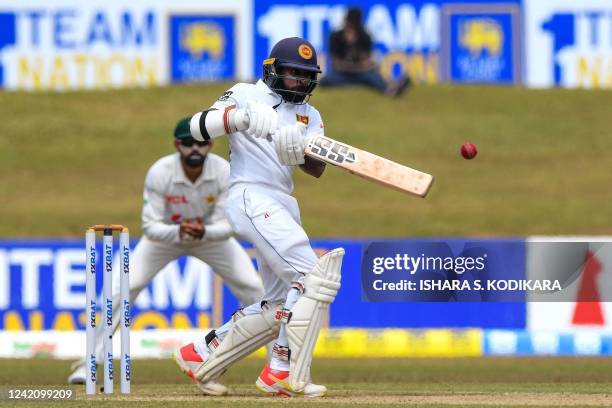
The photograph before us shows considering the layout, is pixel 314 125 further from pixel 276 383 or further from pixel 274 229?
pixel 276 383

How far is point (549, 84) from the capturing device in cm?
2236

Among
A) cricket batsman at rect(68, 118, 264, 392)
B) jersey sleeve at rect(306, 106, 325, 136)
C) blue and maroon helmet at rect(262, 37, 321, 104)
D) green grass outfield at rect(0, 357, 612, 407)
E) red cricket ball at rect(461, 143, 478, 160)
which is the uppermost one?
blue and maroon helmet at rect(262, 37, 321, 104)

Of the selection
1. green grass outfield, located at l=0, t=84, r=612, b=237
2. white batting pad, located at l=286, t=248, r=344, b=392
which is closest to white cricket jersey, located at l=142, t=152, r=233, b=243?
white batting pad, located at l=286, t=248, r=344, b=392

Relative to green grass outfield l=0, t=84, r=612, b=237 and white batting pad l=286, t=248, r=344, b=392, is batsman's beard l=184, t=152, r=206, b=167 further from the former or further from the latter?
green grass outfield l=0, t=84, r=612, b=237

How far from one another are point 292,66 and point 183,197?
269 centimetres

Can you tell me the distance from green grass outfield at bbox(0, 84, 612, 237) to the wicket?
9.63 meters

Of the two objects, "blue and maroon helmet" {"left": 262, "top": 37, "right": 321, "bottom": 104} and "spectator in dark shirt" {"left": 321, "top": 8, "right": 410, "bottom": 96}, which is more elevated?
"spectator in dark shirt" {"left": 321, "top": 8, "right": 410, "bottom": 96}

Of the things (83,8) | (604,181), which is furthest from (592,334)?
(83,8)

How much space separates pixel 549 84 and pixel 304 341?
49.9ft

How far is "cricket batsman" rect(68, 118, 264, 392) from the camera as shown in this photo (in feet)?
34.0

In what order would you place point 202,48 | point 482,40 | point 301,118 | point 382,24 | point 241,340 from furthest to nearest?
point 202,48
point 382,24
point 482,40
point 241,340
point 301,118

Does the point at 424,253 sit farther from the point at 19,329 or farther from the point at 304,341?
the point at 19,329

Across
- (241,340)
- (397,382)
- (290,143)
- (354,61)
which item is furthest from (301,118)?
(354,61)

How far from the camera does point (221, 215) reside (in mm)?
10547
